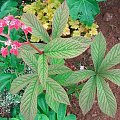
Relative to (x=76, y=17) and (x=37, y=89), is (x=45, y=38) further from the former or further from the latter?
(x=76, y=17)

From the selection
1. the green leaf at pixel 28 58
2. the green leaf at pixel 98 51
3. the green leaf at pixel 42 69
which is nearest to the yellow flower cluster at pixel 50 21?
the green leaf at pixel 98 51

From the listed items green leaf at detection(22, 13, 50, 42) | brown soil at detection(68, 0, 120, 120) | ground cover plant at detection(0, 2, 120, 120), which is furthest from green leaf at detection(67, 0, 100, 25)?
green leaf at detection(22, 13, 50, 42)

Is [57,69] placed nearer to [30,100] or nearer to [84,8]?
[30,100]

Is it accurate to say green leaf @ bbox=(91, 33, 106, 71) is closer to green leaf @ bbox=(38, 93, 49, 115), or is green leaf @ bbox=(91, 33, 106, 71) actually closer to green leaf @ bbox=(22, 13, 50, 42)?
green leaf @ bbox=(22, 13, 50, 42)

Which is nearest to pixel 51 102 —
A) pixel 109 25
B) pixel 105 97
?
pixel 105 97

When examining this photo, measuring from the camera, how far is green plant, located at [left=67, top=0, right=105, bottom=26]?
2066 millimetres

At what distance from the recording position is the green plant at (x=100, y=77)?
→ 63.4 inches

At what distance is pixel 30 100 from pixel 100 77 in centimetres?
35

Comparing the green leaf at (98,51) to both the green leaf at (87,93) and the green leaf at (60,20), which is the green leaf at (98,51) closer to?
the green leaf at (87,93)

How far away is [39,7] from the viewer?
2.24 m

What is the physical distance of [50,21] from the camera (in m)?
2.19

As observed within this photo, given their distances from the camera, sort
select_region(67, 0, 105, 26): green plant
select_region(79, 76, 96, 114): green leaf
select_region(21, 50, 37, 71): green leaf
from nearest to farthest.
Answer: select_region(21, 50, 37, 71): green leaf → select_region(79, 76, 96, 114): green leaf → select_region(67, 0, 105, 26): green plant

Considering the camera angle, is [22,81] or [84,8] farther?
[84,8]

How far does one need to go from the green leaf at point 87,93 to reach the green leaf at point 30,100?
24 cm
